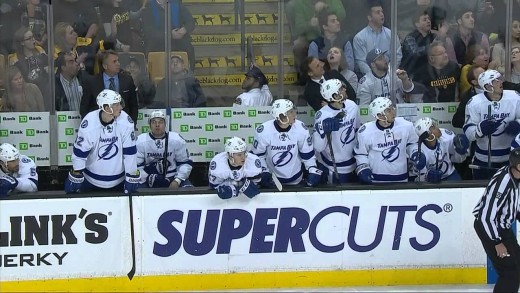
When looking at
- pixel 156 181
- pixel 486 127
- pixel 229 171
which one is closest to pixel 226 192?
pixel 229 171

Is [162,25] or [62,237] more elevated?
[162,25]

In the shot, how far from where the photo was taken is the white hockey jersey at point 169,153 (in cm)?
1009

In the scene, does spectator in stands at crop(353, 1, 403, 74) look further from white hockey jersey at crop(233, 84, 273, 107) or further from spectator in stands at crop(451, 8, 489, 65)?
white hockey jersey at crop(233, 84, 273, 107)

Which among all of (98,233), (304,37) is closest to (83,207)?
(98,233)

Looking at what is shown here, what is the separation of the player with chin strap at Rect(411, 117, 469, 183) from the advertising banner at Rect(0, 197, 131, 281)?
2642 mm

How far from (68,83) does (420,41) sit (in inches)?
125

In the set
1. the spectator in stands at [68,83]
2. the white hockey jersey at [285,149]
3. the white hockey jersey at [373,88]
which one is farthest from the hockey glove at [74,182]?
the white hockey jersey at [373,88]

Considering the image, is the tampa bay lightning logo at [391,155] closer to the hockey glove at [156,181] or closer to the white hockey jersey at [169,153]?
the white hockey jersey at [169,153]

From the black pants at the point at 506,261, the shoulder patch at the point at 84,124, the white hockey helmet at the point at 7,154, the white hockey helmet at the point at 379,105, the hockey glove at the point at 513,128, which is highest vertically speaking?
the white hockey helmet at the point at 379,105

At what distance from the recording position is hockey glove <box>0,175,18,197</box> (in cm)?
902

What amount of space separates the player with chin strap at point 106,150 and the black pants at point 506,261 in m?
2.79

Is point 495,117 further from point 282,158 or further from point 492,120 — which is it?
point 282,158

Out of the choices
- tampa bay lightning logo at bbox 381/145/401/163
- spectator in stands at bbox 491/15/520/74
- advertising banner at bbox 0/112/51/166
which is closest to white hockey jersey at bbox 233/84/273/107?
tampa bay lightning logo at bbox 381/145/401/163

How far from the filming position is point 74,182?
30.6ft
